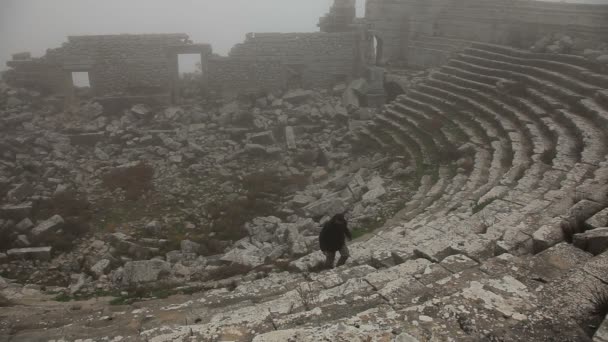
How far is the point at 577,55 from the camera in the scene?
44.8 feet

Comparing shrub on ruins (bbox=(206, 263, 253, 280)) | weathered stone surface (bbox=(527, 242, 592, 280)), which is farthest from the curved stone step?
shrub on ruins (bbox=(206, 263, 253, 280))

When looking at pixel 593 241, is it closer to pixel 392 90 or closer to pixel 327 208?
pixel 327 208

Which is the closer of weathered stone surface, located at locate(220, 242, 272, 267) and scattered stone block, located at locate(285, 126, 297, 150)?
weathered stone surface, located at locate(220, 242, 272, 267)

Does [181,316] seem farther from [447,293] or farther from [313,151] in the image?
[313,151]

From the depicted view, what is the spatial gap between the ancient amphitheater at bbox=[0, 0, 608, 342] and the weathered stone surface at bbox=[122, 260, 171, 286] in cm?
80

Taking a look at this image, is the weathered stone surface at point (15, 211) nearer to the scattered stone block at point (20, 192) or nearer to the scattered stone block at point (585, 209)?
the scattered stone block at point (20, 192)

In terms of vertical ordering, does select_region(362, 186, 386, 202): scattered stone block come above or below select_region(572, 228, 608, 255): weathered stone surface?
below

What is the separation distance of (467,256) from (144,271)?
5401 millimetres

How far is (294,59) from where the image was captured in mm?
18062

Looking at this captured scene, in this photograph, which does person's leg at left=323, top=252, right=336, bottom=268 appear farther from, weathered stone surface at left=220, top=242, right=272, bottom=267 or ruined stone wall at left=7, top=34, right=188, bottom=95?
ruined stone wall at left=7, top=34, right=188, bottom=95

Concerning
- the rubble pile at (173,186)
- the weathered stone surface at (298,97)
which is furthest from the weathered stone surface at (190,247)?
the weathered stone surface at (298,97)

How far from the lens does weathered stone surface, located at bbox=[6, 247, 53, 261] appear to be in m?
8.53

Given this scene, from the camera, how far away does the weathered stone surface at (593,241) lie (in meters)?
4.58

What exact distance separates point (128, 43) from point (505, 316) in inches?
667
